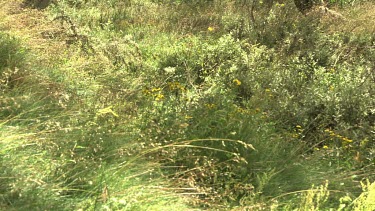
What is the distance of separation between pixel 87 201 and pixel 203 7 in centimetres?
740

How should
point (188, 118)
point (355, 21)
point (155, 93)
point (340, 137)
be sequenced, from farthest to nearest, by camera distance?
1. point (355, 21)
2. point (155, 93)
3. point (340, 137)
4. point (188, 118)

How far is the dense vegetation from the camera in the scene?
2.36 metres

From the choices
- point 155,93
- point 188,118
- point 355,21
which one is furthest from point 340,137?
point 355,21

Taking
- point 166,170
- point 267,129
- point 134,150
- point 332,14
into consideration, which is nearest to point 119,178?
point 134,150

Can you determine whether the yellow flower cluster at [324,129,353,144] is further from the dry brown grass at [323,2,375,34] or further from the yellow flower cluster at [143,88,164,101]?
the dry brown grass at [323,2,375,34]

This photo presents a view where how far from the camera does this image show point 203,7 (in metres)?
8.88

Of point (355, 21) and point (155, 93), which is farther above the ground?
point (355, 21)

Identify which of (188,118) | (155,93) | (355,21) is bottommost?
(155,93)

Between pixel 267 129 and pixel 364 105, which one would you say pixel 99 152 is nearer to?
pixel 267 129

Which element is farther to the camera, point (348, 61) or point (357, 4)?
point (357, 4)

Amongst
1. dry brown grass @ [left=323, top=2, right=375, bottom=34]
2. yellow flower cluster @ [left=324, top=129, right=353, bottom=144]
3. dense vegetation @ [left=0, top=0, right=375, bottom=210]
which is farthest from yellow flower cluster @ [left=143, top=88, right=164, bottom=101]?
dry brown grass @ [left=323, top=2, right=375, bottom=34]

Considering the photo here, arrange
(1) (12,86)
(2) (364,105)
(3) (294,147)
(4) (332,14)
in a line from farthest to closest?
(4) (332,14) < (2) (364,105) < (1) (12,86) < (3) (294,147)

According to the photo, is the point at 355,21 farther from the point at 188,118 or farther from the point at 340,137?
the point at 188,118

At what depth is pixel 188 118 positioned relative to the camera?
322 centimetres
